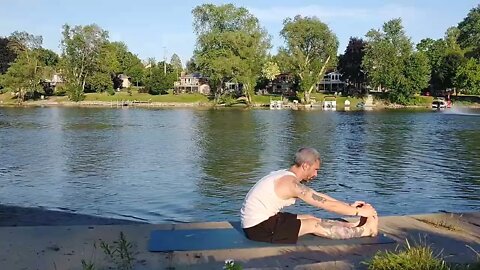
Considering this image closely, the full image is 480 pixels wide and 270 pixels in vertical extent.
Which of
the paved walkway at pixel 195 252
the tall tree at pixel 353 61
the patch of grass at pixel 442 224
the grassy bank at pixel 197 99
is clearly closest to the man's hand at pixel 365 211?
the paved walkway at pixel 195 252

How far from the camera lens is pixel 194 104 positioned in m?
98.3

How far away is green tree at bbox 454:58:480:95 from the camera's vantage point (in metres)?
88.9

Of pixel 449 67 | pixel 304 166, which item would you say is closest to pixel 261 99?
pixel 449 67

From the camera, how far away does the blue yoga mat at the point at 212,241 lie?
22.9 feet

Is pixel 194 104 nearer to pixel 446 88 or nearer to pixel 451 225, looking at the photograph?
pixel 446 88

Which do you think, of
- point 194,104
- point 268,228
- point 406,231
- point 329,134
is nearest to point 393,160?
point 329,134

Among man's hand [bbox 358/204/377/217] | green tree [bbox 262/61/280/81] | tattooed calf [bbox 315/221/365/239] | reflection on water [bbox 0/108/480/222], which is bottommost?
reflection on water [bbox 0/108/480/222]

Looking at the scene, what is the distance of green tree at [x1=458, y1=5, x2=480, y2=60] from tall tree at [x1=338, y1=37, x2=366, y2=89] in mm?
21869

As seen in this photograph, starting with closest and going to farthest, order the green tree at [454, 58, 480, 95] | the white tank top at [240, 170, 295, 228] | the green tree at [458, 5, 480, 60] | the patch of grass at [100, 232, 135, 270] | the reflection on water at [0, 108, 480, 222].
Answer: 1. the patch of grass at [100, 232, 135, 270]
2. the white tank top at [240, 170, 295, 228]
3. the reflection on water at [0, 108, 480, 222]
4. the green tree at [454, 58, 480, 95]
5. the green tree at [458, 5, 480, 60]

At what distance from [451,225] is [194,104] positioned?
90.8 m

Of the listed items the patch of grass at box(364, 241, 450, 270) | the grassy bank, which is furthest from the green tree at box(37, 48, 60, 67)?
the patch of grass at box(364, 241, 450, 270)

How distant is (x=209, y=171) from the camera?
68.0 feet

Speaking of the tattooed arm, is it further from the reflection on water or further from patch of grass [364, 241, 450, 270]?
the reflection on water

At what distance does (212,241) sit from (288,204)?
3.59 feet
